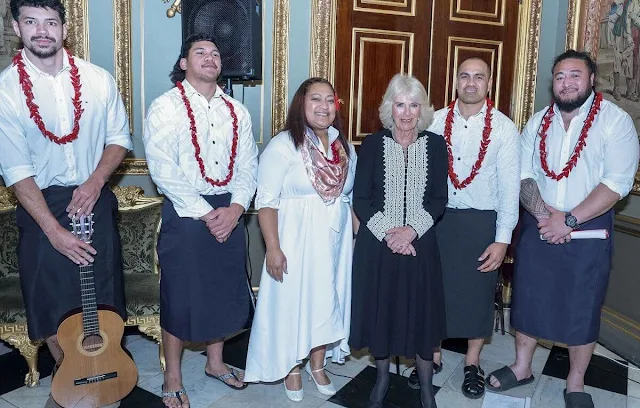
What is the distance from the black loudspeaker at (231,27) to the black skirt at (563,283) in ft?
5.45

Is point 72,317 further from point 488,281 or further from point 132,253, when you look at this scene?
point 488,281

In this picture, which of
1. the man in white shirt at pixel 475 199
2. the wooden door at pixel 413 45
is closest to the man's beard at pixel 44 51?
the man in white shirt at pixel 475 199

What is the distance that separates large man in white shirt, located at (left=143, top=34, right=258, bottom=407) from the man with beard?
4.55 feet

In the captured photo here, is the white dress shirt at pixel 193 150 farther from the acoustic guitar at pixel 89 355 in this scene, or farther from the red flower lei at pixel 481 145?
the red flower lei at pixel 481 145

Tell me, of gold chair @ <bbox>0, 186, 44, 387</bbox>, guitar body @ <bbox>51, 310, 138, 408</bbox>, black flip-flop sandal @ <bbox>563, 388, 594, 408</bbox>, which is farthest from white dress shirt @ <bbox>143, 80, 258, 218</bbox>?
black flip-flop sandal @ <bbox>563, 388, 594, 408</bbox>

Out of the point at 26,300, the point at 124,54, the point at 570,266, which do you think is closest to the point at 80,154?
the point at 26,300

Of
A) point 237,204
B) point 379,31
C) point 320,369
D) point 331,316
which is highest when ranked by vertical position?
point 379,31

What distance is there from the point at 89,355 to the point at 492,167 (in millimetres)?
2016

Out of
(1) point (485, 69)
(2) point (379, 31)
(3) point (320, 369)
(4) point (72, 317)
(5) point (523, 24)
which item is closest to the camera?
(4) point (72, 317)

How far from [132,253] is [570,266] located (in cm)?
236

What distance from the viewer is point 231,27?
3041 mm

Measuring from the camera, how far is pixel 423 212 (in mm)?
2500

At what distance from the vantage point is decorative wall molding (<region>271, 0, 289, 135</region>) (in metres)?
3.79

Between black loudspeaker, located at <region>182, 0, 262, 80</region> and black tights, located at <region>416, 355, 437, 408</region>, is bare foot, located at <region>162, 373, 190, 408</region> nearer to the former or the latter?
black tights, located at <region>416, 355, 437, 408</region>
